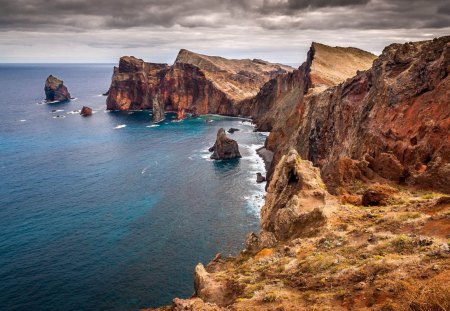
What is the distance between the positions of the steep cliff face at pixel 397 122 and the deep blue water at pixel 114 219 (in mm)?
28825

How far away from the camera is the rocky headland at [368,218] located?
1973 cm

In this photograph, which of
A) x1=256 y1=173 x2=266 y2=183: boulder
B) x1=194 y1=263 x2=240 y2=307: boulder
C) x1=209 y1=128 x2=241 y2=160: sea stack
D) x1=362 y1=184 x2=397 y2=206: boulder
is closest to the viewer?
x1=194 y1=263 x2=240 y2=307: boulder

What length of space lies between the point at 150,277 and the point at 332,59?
14691cm

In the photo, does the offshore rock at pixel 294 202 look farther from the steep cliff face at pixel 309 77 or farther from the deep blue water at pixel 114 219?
the steep cliff face at pixel 309 77

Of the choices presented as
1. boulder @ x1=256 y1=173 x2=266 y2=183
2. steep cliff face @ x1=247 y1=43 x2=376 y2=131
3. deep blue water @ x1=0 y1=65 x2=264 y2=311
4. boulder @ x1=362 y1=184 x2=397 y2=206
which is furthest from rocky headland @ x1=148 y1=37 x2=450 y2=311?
steep cliff face @ x1=247 y1=43 x2=376 y2=131

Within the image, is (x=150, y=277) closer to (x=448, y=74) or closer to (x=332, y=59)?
(x=448, y=74)

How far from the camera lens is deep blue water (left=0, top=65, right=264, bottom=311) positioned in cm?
6072

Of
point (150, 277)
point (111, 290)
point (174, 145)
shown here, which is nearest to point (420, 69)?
point (150, 277)

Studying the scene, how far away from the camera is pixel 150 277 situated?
208 ft

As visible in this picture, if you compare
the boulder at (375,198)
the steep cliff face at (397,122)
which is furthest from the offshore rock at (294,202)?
the steep cliff face at (397,122)

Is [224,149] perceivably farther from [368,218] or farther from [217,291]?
[217,291]

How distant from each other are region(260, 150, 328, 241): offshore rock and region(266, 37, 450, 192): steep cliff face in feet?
16.1

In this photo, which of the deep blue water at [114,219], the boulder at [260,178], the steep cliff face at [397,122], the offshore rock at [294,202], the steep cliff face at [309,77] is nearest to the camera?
the offshore rock at [294,202]

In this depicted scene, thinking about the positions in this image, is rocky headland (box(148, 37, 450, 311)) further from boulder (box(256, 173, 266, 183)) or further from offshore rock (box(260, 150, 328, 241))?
boulder (box(256, 173, 266, 183))
